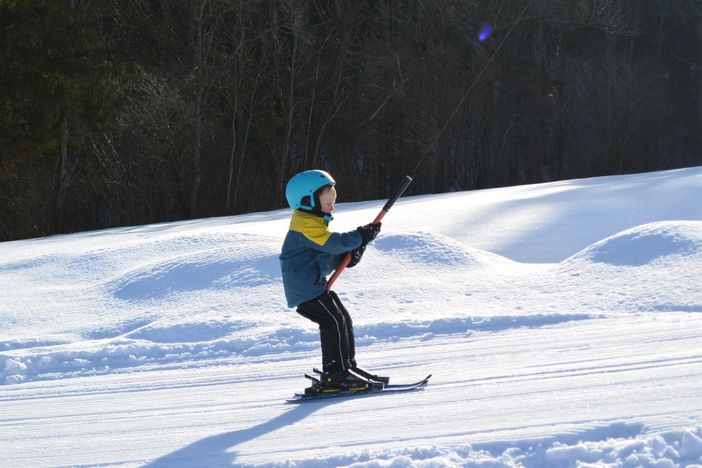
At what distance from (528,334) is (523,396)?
1.83m

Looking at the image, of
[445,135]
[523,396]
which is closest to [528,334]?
[523,396]

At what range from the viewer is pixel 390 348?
665 cm

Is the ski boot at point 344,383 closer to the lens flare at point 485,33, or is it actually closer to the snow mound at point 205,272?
the snow mound at point 205,272

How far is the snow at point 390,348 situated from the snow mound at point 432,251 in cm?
3

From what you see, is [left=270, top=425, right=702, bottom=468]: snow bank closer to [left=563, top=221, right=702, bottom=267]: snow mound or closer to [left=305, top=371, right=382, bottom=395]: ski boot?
[left=305, top=371, right=382, bottom=395]: ski boot

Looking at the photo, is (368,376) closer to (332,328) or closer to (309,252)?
(332,328)

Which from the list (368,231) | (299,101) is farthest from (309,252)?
(299,101)

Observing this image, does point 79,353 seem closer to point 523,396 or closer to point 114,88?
point 523,396

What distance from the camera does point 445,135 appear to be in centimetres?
3002

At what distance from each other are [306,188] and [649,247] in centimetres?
429

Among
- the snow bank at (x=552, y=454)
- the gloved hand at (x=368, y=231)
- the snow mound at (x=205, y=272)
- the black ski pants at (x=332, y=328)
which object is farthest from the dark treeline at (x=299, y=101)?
the snow bank at (x=552, y=454)

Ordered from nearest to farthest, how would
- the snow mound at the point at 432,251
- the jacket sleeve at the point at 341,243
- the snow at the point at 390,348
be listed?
the snow at the point at 390,348 → the jacket sleeve at the point at 341,243 → the snow mound at the point at 432,251

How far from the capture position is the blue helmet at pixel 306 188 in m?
5.22

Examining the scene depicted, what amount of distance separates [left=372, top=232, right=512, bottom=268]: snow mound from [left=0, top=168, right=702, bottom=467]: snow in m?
0.03
